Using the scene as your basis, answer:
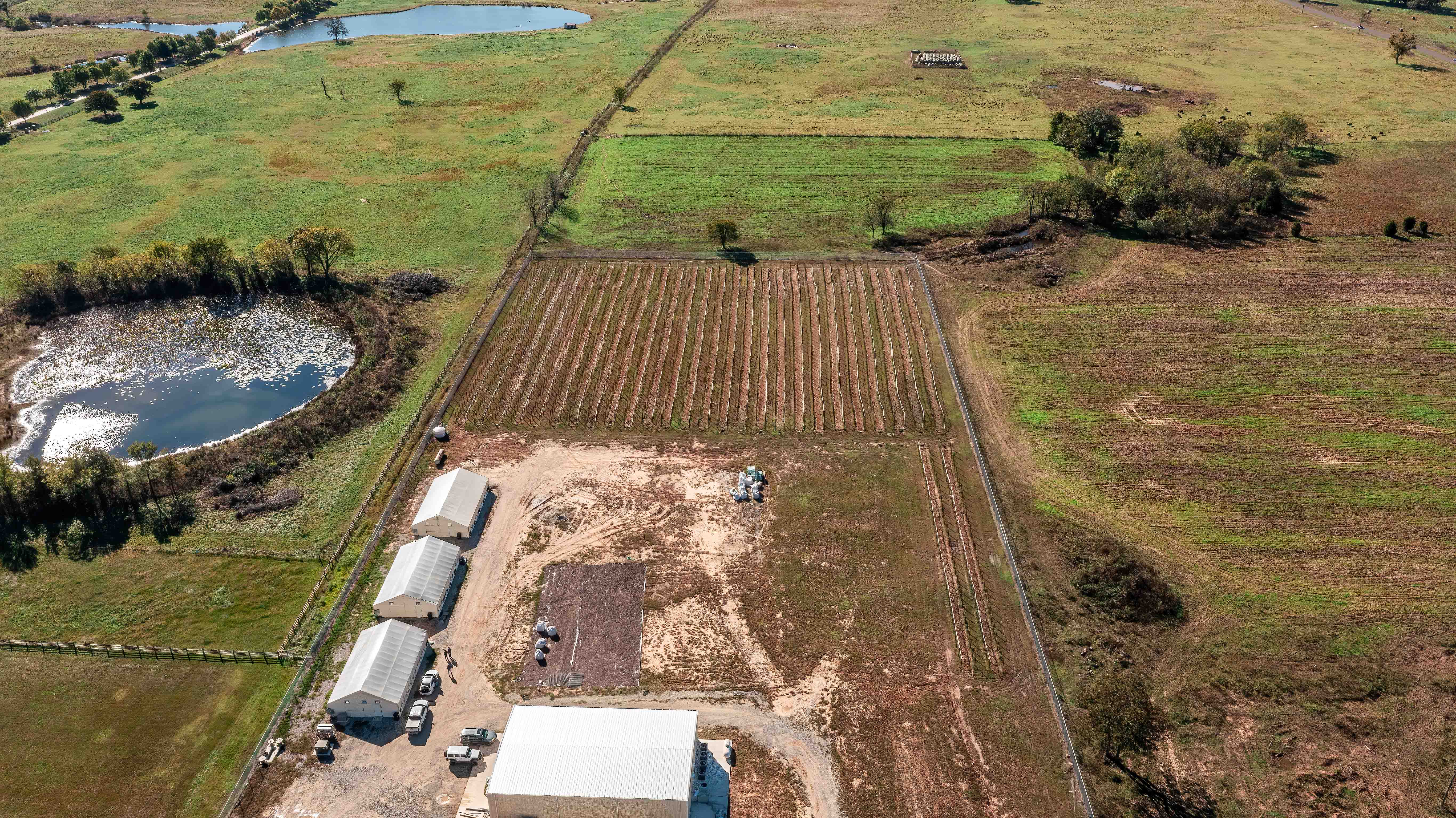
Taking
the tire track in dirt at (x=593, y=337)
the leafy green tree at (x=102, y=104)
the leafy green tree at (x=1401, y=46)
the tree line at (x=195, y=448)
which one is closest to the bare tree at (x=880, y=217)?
the tire track in dirt at (x=593, y=337)

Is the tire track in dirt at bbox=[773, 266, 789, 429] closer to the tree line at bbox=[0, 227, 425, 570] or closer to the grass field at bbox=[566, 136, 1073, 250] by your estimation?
the grass field at bbox=[566, 136, 1073, 250]

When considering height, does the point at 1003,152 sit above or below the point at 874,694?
above

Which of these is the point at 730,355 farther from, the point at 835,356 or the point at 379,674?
the point at 379,674

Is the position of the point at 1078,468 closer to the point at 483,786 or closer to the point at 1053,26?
the point at 483,786

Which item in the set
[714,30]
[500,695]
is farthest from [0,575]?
[714,30]

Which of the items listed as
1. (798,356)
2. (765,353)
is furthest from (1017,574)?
(765,353)

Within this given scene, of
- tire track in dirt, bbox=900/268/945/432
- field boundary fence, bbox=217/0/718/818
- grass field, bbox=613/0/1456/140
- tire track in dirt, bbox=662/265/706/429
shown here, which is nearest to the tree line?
field boundary fence, bbox=217/0/718/818
